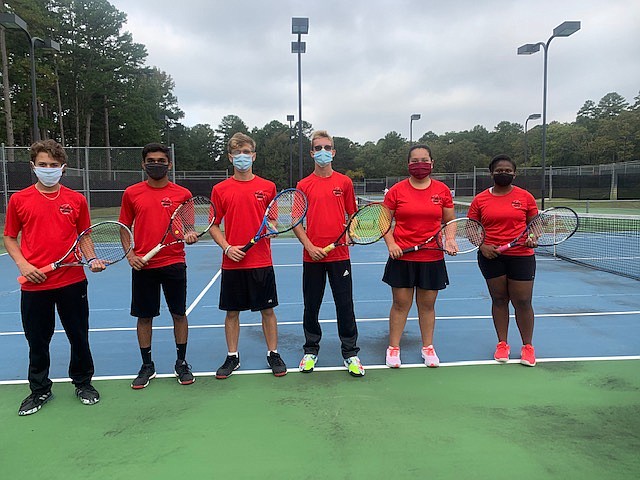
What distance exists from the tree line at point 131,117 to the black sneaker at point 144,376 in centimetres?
2427

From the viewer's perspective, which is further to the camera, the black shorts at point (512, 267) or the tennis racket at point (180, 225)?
the black shorts at point (512, 267)

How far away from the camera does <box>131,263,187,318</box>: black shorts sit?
3744mm

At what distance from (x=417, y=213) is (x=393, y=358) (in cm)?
122

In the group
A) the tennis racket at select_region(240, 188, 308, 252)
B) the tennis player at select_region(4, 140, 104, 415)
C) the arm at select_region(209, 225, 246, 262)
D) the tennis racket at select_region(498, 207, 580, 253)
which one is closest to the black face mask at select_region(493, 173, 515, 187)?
the tennis racket at select_region(498, 207, 580, 253)

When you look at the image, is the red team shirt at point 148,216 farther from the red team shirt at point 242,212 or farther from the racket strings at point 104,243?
the red team shirt at point 242,212

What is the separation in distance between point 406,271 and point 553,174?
33219mm

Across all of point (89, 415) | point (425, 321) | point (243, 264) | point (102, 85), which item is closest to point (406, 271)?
point (425, 321)

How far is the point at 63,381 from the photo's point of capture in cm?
389

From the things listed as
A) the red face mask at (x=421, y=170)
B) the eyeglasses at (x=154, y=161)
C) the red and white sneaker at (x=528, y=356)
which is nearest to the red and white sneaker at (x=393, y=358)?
the red and white sneaker at (x=528, y=356)

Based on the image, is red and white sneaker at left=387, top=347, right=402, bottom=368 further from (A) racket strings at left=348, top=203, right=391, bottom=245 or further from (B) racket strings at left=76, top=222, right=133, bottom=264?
(B) racket strings at left=76, top=222, right=133, bottom=264

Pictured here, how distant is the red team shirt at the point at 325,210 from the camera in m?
3.84

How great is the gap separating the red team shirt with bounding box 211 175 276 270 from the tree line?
79.0ft

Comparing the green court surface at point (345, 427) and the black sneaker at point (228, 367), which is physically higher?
the black sneaker at point (228, 367)

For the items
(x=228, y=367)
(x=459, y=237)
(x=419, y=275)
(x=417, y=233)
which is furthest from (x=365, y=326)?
(x=228, y=367)
